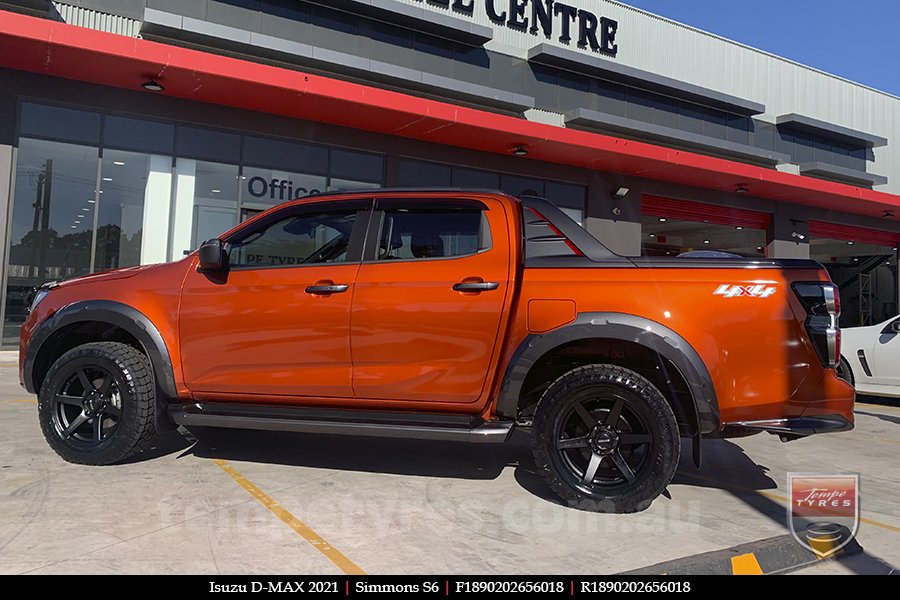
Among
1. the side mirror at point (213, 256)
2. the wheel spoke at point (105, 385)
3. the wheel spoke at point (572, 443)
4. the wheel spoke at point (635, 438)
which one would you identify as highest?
the side mirror at point (213, 256)

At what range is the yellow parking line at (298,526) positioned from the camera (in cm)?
280

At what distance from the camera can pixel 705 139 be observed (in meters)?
18.7

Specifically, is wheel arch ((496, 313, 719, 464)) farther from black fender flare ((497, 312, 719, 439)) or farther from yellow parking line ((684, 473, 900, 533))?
yellow parking line ((684, 473, 900, 533))

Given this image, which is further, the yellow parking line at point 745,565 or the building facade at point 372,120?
the building facade at point 372,120

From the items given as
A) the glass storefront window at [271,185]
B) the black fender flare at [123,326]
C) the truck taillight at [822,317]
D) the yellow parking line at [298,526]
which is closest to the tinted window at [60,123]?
the glass storefront window at [271,185]

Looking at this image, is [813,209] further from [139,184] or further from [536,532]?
[536,532]

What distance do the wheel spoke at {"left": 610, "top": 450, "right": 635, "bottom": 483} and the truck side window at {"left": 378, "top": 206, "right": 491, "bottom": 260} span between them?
1461 millimetres

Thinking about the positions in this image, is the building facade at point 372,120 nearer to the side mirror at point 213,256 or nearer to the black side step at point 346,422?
the black side step at point 346,422

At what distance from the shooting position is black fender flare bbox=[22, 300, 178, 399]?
4.22 m

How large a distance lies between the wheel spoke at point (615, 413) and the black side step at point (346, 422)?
0.58 meters

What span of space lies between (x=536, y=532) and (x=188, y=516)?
6.14 ft

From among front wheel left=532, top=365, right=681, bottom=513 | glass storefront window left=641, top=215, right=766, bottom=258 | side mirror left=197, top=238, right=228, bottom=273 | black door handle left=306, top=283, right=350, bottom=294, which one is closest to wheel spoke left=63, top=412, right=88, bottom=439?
side mirror left=197, top=238, right=228, bottom=273
